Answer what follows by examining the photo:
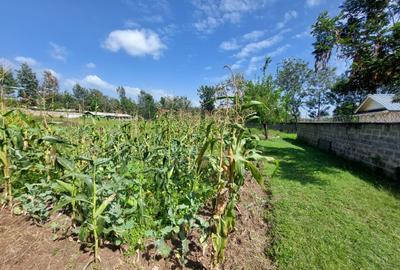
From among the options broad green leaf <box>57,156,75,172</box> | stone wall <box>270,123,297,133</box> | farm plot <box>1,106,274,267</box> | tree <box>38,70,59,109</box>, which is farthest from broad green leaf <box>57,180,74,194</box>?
stone wall <box>270,123,297,133</box>

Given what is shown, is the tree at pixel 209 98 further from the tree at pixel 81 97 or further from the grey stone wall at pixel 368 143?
the grey stone wall at pixel 368 143

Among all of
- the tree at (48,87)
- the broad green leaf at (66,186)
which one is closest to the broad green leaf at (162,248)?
the broad green leaf at (66,186)

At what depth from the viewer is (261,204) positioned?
372cm

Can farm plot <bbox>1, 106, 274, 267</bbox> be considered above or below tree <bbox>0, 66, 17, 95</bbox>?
below

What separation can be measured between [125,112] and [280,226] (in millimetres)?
4320

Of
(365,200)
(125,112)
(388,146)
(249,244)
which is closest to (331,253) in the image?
(249,244)

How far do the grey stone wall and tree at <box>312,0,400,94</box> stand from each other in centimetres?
141

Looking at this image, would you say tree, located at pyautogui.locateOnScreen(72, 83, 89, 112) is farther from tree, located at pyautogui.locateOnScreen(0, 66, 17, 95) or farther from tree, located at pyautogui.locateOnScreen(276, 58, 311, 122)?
tree, located at pyautogui.locateOnScreen(276, 58, 311, 122)

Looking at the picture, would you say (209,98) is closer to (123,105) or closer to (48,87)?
(48,87)

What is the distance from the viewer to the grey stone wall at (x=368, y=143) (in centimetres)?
597

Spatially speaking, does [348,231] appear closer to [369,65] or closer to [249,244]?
[249,244]

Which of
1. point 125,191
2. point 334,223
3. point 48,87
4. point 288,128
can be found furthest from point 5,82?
point 288,128

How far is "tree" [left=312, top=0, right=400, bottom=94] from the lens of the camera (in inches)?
221

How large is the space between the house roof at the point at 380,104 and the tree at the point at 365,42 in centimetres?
1318
